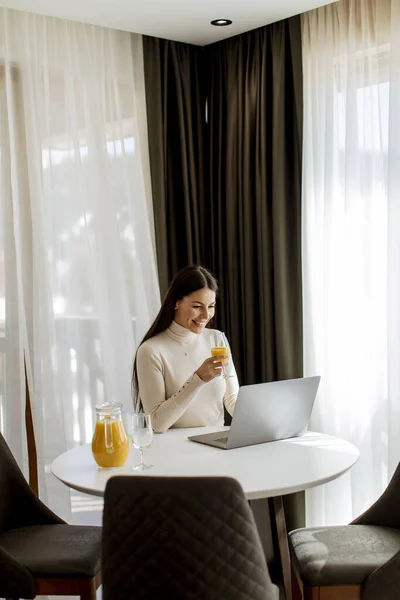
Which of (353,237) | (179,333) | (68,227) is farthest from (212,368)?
(68,227)

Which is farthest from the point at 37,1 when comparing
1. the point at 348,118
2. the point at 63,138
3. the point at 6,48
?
the point at 348,118

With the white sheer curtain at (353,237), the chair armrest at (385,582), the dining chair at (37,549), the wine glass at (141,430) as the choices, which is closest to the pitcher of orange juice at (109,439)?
the wine glass at (141,430)

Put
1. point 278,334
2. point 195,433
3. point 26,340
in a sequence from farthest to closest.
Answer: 1. point 278,334
2. point 26,340
3. point 195,433

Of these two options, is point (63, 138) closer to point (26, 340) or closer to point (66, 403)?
point (26, 340)

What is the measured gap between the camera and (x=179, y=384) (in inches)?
125

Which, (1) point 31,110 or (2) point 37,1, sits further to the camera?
(1) point 31,110

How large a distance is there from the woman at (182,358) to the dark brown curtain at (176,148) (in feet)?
2.57

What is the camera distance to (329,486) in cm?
367

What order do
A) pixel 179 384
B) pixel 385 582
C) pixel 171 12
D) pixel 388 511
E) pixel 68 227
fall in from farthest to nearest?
pixel 68 227 → pixel 171 12 → pixel 179 384 → pixel 388 511 → pixel 385 582

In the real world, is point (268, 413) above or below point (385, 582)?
above

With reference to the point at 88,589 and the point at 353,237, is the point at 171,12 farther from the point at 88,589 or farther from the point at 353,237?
the point at 88,589

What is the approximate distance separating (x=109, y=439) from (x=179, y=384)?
2.23 feet

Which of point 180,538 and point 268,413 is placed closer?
point 180,538

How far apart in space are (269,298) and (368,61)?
1.19 m
